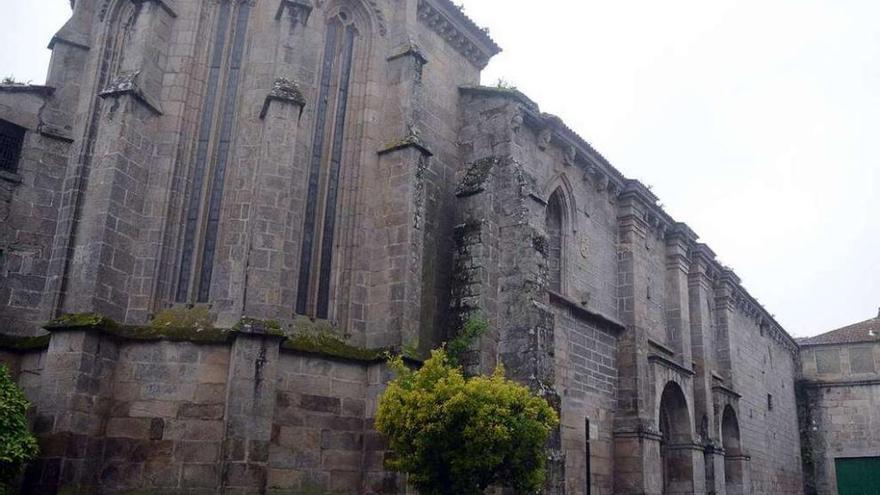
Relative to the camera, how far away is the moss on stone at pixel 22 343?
12883 millimetres

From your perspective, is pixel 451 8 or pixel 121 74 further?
pixel 451 8

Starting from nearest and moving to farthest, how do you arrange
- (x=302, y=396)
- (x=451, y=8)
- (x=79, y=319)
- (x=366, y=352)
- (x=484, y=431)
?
(x=484, y=431), (x=79, y=319), (x=302, y=396), (x=366, y=352), (x=451, y=8)

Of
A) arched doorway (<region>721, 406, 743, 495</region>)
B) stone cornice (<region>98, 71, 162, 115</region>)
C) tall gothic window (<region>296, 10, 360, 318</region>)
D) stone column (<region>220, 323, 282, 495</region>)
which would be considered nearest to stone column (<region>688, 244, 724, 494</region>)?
A: arched doorway (<region>721, 406, 743, 495</region>)

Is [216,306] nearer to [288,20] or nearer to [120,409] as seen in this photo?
[120,409]

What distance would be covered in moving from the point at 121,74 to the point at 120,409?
19.0ft

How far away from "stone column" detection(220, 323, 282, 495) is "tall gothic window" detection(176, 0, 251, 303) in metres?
1.76

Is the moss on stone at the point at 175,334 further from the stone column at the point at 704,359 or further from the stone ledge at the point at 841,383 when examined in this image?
the stone ledge at the point at 841,383

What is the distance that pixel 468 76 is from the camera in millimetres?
19344

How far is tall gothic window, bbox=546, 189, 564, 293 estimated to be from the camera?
20.1 m

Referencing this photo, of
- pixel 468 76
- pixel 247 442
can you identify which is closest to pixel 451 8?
pixel 468 76

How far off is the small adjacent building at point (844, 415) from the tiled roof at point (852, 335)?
44 millimetres

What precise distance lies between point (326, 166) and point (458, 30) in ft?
18.2

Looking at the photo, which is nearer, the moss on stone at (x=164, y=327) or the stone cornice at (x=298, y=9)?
the moss on stone at (x=164, y=327)

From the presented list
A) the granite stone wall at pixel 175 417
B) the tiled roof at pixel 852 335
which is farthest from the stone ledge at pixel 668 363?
the tiled roof at pixel 852 335
